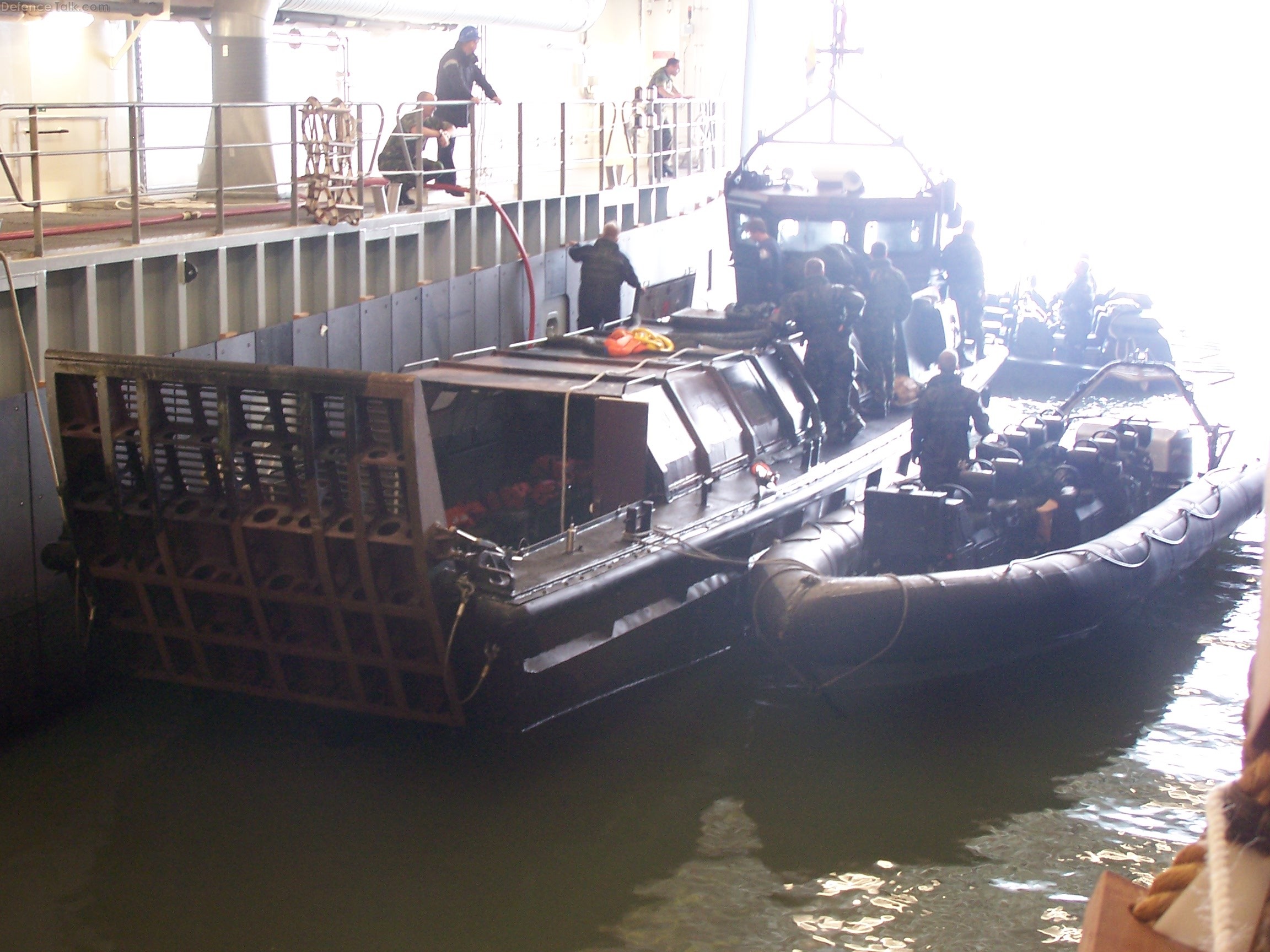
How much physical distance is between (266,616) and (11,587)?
1.38 m

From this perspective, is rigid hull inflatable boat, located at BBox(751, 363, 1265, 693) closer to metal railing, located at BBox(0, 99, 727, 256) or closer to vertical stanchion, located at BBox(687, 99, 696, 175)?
metal railing, located at BBox(0, 99, 727, 256)

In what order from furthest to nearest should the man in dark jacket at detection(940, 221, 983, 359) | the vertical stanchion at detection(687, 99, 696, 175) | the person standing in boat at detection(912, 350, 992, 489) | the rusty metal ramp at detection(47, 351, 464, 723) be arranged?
the vertical stanchion at detection(687, 99, 696, 175)
the man in dark jacket at detection(940, 221, 983, 359)
the person standing in boat at detection(912, 350, 992, 489)
the rusty metal ramp at detection(47, 351, 464, 723)

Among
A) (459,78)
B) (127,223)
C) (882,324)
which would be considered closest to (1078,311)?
(882,324)

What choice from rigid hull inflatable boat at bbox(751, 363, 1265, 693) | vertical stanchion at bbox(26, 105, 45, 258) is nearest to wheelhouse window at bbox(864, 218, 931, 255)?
rigid hull inflatable boat at bbox(751, 363, 1265, 693)

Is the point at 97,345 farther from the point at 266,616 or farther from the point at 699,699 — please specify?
the point at 699,699

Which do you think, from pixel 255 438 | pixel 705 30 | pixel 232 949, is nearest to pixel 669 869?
pixel 232 949

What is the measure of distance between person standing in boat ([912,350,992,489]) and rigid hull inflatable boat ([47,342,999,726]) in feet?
5.13

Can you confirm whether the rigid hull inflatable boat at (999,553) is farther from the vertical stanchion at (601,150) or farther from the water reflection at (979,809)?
the vertical stanchion at (601,150)

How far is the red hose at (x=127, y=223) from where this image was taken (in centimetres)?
777

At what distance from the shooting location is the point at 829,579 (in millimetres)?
7113

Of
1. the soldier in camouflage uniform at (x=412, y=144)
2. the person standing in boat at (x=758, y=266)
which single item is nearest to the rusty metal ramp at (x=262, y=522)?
the soldier in camouflage uniform at (x=412, y=144)

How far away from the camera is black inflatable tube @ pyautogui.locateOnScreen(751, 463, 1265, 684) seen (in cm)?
A: 695

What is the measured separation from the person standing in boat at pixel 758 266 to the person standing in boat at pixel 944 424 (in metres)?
2.64

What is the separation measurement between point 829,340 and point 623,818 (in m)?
4.29
